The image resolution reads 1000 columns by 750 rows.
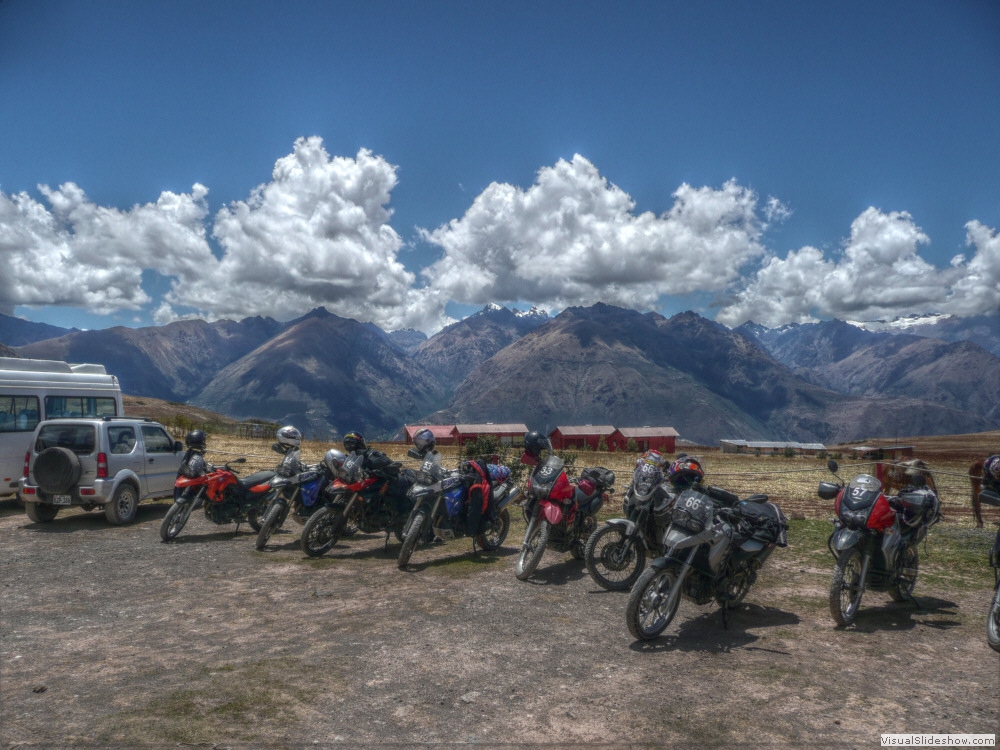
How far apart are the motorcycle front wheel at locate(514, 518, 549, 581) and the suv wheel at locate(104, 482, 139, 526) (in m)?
8.54

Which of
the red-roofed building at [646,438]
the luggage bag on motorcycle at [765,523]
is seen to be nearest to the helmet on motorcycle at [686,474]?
the luggage bag on motorcycle at [765,523]

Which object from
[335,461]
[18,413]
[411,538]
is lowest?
[411,538]

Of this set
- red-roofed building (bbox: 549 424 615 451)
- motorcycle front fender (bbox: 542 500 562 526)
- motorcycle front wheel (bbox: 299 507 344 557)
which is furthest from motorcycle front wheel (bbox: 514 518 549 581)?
red-roofed building (bbox: 549 424 615 451)

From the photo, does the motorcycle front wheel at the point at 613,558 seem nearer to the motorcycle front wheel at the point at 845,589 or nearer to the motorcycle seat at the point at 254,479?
the motorcycle front wheel at the point at 845,589

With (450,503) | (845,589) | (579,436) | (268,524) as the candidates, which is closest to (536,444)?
(450,503)

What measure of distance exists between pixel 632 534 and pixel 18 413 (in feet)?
44.2

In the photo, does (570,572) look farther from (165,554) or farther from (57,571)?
(57,571)

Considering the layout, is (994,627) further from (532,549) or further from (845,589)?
(532,549)

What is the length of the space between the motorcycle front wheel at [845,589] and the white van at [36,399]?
15279 mm

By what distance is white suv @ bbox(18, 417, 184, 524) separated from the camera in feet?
38.7

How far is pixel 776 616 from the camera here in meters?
6.87

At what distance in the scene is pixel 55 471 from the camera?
11.8 m

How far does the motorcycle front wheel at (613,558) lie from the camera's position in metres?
7.74

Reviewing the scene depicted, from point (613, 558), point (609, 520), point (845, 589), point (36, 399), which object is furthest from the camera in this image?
point (36, 399)
